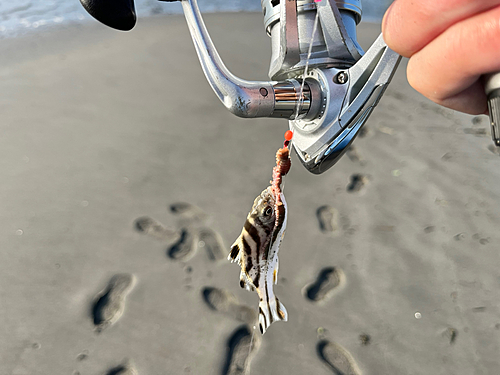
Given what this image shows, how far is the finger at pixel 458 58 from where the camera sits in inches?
20.3

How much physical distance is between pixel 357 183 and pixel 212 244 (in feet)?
4.35

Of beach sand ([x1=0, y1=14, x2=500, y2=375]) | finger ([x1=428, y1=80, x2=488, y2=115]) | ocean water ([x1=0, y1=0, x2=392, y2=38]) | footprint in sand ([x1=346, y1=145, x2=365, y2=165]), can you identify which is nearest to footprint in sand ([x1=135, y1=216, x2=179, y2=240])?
beach sand ([x1=0, y1=14, x2=500, y2=375])

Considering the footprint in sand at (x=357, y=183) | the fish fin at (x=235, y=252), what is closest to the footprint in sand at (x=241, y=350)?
the fish fin at (x=235, y=252)

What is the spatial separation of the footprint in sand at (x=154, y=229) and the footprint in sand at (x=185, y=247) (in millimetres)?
57

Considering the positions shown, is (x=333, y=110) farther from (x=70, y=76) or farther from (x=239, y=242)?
(x=70, y=76)

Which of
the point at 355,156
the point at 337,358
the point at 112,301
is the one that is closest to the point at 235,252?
the point at 337,358

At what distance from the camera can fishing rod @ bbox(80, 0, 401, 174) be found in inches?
39.0

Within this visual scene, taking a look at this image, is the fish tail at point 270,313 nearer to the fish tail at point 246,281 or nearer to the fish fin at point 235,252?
the fish tail at point 246,281

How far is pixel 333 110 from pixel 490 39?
20.9 inches

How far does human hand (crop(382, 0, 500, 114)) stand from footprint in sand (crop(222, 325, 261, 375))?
1.59 metres

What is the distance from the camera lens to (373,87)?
1008mm

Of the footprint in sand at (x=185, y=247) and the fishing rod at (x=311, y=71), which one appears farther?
the footprint in sand at (x=185, y=247)

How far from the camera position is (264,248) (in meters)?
1.24

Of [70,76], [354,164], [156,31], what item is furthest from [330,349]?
[156,31]
